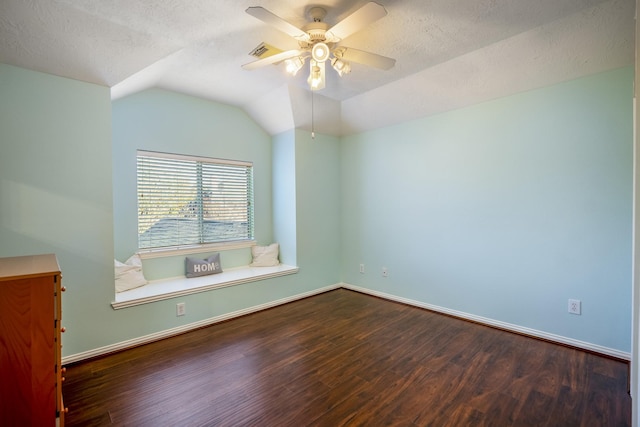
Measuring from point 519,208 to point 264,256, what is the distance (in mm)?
3135

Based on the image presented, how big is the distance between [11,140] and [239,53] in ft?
6.11

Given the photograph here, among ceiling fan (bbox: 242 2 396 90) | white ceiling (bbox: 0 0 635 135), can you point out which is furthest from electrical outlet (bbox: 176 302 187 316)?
ceiling fan (bbox: 242 2 396 90)

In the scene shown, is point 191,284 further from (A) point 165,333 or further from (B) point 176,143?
(B) point 176,143

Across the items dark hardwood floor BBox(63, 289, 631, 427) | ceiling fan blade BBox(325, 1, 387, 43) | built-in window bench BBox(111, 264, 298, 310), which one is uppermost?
ceiling fan blade BBox(325, 1, 387, 43)

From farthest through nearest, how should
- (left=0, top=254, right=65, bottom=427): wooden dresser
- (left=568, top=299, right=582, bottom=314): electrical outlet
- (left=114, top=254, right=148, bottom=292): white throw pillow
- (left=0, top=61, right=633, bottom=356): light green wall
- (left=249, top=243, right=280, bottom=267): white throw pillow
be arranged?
(left=249, top=243, right=280, bottom=267): white throw pillow, (left=114, top=254, right=148, bottom=292): white throw pillow, (left=568, top=299, right=582, bottom=314): electrical outlet, (left=0, top=61, right=633, bottom=356): light green wall, (left=0, top=254, right=65, bottom=427): wooden dresser

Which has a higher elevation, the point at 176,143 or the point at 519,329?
the point at 176,143

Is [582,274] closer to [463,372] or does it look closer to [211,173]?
[463,372]

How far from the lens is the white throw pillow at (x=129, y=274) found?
113 inches

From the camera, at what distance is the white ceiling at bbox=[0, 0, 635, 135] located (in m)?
1.90

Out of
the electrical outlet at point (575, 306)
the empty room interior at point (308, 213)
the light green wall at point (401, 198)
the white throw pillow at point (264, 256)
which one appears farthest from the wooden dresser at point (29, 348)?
the electrical outlet at point (575, 306)

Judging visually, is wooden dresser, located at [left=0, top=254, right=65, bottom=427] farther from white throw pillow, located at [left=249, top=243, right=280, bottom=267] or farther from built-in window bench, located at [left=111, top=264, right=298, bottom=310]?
white throw pillow, located at [left=249, top=243, right=280, bottom=267]

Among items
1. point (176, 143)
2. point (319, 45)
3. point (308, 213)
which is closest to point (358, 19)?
point (319, 45)

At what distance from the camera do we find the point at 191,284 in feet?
10.4

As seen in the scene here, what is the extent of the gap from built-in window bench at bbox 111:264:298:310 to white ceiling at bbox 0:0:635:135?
6.49 ft
